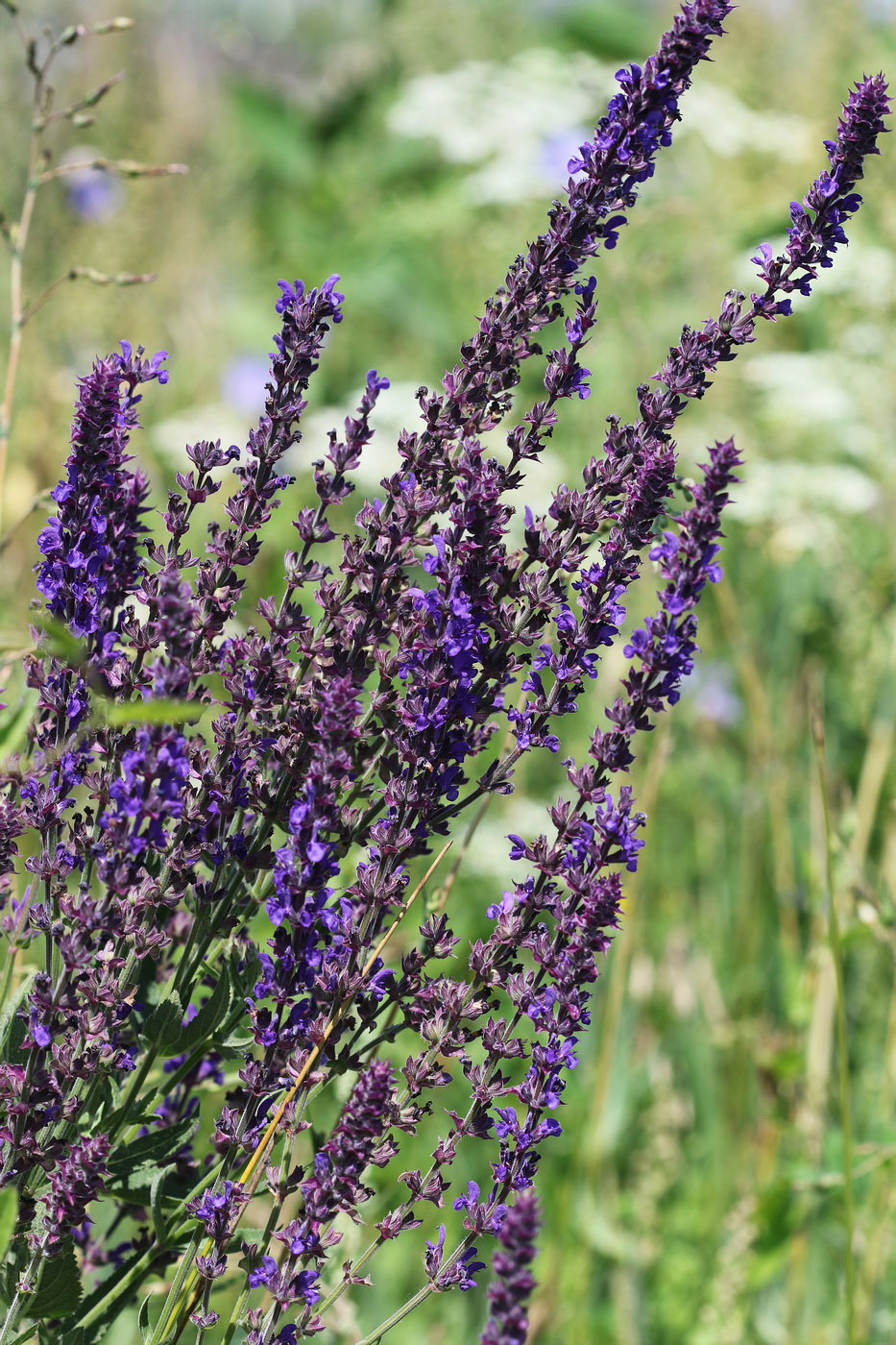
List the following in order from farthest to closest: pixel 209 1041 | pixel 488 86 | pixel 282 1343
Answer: pixel 488 86
pixel 209 1041
pixel 282 1343

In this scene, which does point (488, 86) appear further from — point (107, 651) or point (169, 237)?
point (107, 651)

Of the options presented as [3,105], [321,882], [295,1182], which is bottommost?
[295,1182]

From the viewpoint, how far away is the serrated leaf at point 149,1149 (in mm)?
1053

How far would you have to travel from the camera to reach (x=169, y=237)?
5.84 m

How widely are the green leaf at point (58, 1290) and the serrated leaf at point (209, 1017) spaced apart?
0.58 feet

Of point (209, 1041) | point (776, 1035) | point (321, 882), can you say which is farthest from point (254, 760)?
point (776, 1035)

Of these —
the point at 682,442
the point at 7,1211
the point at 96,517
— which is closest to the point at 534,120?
the point at 682,442

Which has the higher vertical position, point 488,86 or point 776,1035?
point 488,86

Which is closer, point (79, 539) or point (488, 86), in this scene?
point (79, 539)

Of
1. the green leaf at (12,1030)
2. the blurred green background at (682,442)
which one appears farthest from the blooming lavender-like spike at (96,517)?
the blurred green background at (682,442)

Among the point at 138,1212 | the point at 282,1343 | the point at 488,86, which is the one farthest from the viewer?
the point at 488,86

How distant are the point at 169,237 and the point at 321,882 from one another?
5.39 m

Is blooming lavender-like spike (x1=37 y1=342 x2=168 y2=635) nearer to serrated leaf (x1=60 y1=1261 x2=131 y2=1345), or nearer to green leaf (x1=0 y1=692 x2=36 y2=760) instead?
green leaf (x1=0 y1=692 x2=36 y2=760)

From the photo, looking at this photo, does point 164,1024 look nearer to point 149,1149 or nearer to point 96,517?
point 149,1149
